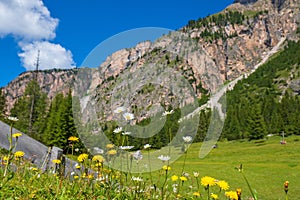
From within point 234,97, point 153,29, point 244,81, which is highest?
point 244,81

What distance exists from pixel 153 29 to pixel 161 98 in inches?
56.2

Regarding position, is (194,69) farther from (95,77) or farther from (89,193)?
(89,193)

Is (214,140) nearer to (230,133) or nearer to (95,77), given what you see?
(95,77)

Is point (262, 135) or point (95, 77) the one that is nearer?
point (95, 77)

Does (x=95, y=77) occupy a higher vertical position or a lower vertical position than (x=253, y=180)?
higher

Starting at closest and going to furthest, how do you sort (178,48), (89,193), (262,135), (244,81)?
(89,193)
(178,48)
(262,135)
(244,81)

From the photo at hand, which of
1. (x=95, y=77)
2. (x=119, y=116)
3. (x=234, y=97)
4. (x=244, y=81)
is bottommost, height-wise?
(x=119, y=116)

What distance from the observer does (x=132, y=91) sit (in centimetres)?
512

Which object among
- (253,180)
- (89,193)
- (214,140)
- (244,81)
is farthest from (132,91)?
(244,81)

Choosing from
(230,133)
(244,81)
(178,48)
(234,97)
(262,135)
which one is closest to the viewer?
(178,48)

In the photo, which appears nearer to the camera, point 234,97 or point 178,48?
point 178,48

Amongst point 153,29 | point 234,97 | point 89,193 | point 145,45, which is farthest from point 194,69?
point 234,97

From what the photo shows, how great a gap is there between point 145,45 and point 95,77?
1.04 metres

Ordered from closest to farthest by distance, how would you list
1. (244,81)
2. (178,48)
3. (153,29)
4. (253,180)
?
(153,29) → (178,48) → (253,180) → (244,81)
